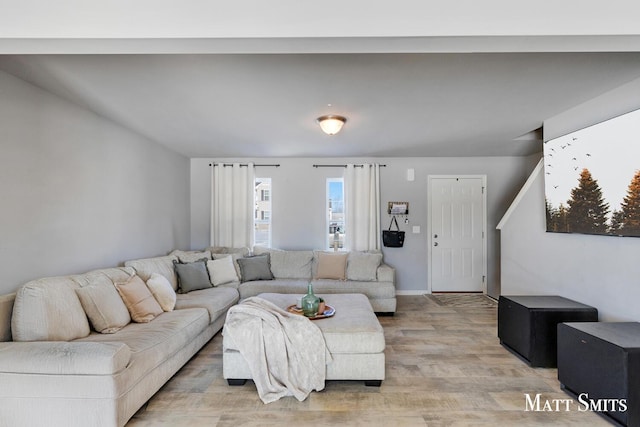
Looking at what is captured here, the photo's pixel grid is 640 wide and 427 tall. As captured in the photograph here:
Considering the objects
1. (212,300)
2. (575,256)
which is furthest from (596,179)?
(212,300)

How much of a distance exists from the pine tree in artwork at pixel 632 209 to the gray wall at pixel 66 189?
4676 mm

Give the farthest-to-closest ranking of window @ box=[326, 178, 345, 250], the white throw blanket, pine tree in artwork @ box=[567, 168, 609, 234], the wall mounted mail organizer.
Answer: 1. window @ box=[326, 178, 345, 250]
2. the wall mounted mail organizer
3. pine tree in artwork @ box=[567, 168, 609, 234]
4. the white throw blanket

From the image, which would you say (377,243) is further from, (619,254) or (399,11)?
(399,11)

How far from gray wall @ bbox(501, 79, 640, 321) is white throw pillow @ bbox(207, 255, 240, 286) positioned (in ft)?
11.8

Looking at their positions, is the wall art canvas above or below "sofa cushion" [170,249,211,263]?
above

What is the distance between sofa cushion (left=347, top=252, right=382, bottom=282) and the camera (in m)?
4.68

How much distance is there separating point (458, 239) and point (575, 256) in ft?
8.16

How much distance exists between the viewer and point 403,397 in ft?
7.87

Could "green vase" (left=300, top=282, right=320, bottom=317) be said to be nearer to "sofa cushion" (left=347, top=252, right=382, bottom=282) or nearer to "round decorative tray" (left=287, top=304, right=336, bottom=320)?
"round decorative tray" (left=287, top=304, right=336, bottom=320)

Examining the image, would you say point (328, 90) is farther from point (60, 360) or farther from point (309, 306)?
point (60, 360)

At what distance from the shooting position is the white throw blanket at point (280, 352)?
2414mm

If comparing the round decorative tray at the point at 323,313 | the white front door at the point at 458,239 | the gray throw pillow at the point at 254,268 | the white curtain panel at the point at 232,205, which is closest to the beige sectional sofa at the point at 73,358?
the round decorative tray at the point at 323,313

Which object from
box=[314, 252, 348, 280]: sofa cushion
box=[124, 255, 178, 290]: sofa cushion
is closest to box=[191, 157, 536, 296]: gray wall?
box=[314, 252, 348, 280]: sofa cushion

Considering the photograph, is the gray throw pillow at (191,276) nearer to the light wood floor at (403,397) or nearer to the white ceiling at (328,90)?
the light wood floor at (403,397)
